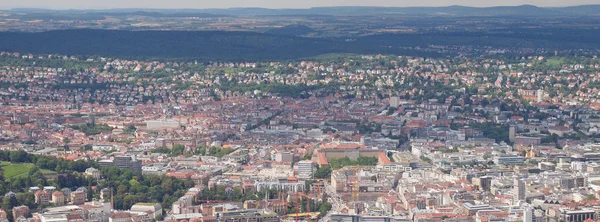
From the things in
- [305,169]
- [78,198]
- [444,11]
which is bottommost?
[444,11]

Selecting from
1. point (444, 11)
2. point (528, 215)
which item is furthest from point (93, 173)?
point (444, 11)

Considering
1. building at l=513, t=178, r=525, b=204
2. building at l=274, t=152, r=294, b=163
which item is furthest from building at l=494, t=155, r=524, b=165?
building at l=513, t=178, r=525, b=204

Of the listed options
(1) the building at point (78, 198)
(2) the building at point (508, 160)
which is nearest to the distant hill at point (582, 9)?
(2) the building at point (508, 160)

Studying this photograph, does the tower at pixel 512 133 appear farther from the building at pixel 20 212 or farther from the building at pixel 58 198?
the building at pixel 20 212

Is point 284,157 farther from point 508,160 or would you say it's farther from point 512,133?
point 512,133

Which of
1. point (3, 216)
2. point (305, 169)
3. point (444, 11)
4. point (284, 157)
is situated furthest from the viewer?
point (444, 11)

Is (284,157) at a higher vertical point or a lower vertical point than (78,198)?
lower

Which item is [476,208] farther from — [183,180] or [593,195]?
[183,180]
